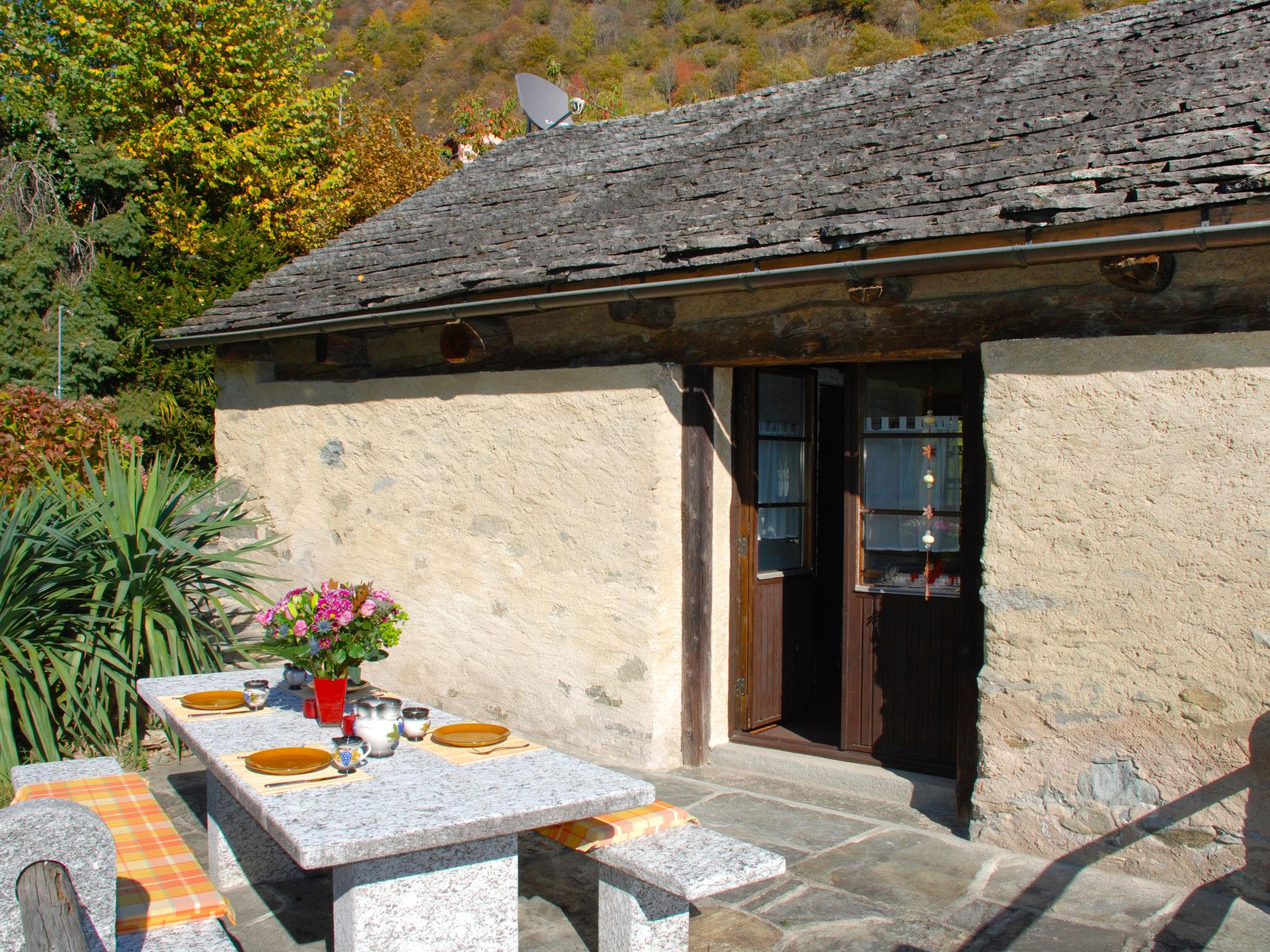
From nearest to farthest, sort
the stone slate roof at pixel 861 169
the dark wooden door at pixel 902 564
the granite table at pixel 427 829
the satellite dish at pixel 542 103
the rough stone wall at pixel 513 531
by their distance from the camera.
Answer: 1. the granite table at pixel 427 829
2. the stone slate roof at pixel 861 169
3. the dark wooden door at pixel 902 564
4. the rough stone wall at pixel 513 531
5. the satellite dish at pixel 542 103

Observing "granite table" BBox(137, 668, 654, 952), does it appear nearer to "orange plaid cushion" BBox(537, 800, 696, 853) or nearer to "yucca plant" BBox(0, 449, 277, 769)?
"orange plaid cushion" BBox(537, 800, 696, 853)

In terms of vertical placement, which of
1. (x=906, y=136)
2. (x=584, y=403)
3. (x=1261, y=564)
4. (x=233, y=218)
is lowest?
(x=1261, y=564)

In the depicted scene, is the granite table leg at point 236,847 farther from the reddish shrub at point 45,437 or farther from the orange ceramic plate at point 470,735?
the reddish shrub at point 45,437

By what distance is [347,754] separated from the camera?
2994mm

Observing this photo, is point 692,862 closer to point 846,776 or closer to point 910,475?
point 846,776

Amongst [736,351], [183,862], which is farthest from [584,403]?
[183,862]

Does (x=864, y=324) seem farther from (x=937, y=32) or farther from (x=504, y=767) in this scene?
(x=937, y=32)

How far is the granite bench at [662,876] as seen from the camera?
108 inches

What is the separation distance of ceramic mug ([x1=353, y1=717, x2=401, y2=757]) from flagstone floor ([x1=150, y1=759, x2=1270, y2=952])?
0.66 m

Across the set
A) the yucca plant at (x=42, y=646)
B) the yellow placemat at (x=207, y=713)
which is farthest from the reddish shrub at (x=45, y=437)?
the yellow placemat at (x=207, y=713)

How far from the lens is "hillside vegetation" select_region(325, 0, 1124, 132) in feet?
94.4

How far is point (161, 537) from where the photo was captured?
5.14m

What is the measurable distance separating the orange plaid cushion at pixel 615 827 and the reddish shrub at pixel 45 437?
205 inches

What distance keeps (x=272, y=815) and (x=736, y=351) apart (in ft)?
9.86
